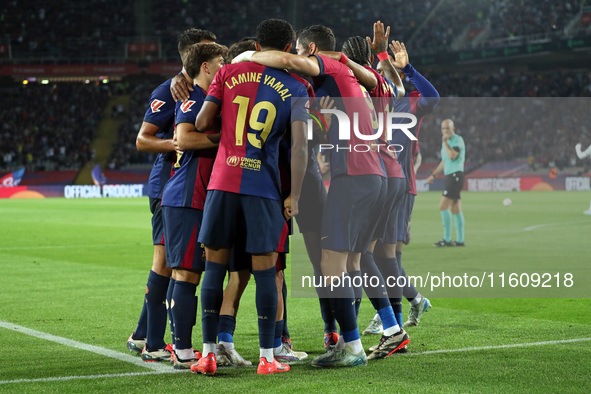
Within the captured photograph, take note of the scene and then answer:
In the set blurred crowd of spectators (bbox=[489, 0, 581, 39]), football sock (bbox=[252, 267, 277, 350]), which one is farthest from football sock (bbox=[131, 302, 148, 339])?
blurred crowd of spectators (bbox=[489, 0, 581, 39])

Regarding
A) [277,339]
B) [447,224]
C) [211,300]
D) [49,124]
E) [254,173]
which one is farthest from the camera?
[49,124]

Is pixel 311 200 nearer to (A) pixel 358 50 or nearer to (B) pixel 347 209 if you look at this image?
(B) pixel 347 209

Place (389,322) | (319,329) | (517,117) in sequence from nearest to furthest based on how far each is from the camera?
(389,322), (319,329), (517,117)

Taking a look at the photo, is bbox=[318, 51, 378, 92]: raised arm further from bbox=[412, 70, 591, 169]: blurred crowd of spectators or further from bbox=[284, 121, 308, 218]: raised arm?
bbox=[412, 70, 591, 169]: blurred crowd of spectators

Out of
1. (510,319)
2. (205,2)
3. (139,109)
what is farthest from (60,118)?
(510,319)

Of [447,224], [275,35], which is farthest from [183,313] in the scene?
[447,224]

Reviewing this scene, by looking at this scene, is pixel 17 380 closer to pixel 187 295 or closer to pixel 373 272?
pixel 187 295

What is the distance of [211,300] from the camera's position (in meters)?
4.78

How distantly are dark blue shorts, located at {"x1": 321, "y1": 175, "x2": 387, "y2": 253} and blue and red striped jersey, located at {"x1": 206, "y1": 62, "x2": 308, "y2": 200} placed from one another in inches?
19.4

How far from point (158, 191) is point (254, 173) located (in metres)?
1.08

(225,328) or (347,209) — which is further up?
(347,209)

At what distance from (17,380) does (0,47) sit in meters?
49.2

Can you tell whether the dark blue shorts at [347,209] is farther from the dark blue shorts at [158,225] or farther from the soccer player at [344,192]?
the dark blue shorts at [158,225]

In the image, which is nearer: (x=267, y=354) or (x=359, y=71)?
(x=267, y=354)
